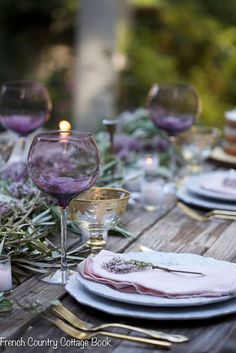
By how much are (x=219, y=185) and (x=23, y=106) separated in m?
0.60

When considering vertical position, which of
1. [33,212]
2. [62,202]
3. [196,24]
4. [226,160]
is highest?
[62,202]

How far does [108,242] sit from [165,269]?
0.33 metres

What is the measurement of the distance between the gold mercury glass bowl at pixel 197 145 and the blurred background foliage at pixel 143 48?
10.3 ft

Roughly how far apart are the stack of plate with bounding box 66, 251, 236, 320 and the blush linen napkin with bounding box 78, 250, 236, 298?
0.01 metres

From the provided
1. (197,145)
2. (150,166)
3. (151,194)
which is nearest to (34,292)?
(151,194)

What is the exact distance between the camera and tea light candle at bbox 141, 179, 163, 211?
2113mm

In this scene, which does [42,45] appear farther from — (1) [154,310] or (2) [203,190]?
(1) [154,310]

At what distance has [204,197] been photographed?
2203 millimetres

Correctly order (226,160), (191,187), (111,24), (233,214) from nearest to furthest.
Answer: (233,214) → (191,187) → (226,160) → (111,24)

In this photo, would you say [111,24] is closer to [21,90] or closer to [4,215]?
[21,90]

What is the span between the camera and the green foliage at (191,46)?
7.03 m

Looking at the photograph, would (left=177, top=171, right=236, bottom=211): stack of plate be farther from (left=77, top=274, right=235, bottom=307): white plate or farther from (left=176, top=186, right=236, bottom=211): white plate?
(left=77, top=274, right=235, bottom=307): white plate

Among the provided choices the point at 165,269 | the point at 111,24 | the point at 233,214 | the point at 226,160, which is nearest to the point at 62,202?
the point at 165,269

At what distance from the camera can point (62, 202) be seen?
1502mm
